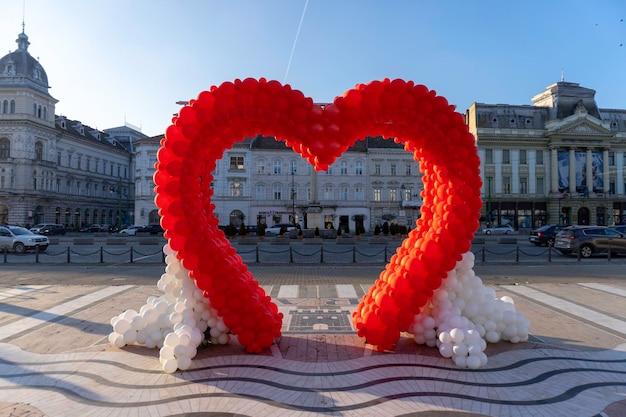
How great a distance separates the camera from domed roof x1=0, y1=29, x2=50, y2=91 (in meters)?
50.2

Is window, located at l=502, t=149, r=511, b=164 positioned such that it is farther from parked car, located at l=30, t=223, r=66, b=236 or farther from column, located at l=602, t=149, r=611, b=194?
parked car, located at l=30, t=223, r=66, b=236

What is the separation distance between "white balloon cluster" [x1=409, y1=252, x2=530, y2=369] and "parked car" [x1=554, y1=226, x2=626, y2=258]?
1529 cm

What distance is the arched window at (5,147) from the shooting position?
49781 mm

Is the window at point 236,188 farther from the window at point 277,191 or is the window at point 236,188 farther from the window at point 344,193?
the window at point 344,193

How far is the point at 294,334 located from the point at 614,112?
6808 cm

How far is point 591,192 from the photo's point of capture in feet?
174

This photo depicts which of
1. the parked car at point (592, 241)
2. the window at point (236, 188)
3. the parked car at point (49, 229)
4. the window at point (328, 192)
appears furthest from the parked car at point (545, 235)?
the parked car at point (49, 229)

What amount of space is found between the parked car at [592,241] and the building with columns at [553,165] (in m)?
33.8

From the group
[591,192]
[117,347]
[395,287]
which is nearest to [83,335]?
[117,347]

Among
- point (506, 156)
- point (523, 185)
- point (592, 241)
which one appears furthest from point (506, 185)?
point (592, 241)

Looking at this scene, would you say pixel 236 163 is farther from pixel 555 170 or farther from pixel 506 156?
→ pixel 555 170

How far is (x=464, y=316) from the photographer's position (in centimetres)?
617

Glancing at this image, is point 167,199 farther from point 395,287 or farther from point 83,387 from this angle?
point 395,287

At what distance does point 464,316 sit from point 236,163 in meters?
45.3
